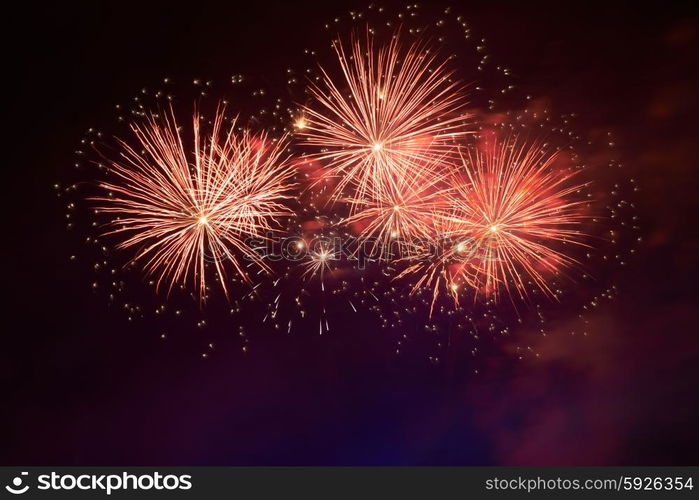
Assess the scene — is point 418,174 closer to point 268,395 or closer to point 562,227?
point 562,227

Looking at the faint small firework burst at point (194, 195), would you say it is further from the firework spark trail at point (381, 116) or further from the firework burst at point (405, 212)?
the firework burst at point (405, 212)

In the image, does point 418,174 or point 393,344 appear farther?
point 393,344

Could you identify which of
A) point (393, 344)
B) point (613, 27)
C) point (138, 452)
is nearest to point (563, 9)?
point (613, 27)

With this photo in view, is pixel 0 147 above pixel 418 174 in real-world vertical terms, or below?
above

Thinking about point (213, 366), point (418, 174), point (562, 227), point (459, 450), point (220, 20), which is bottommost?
point (459, 450)
